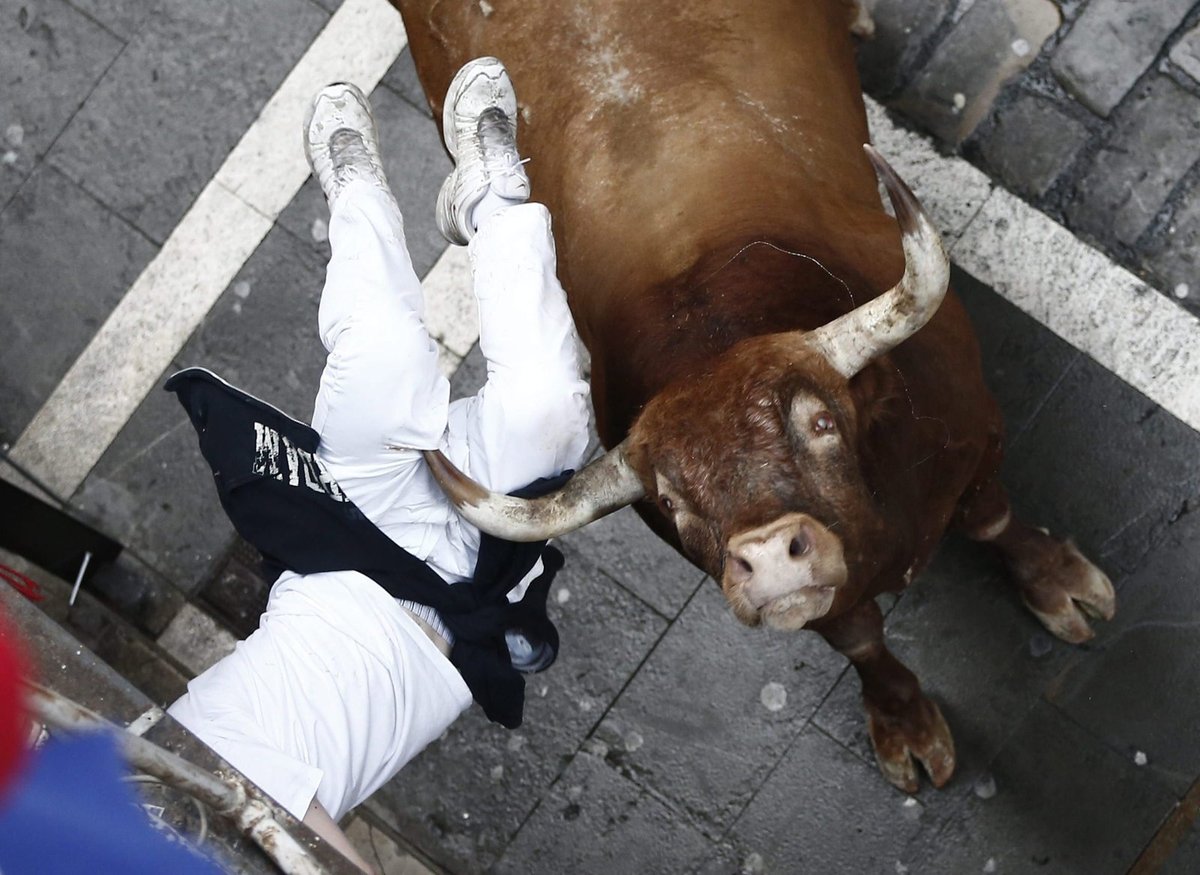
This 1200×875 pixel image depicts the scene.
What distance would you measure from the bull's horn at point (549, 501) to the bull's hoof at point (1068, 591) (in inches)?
69.4

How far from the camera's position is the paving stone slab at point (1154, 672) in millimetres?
3973

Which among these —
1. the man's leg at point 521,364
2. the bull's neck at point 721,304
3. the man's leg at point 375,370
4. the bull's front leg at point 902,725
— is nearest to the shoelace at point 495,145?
the man's leg at point 521,364

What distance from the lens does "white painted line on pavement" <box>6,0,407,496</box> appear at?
16.1 feet

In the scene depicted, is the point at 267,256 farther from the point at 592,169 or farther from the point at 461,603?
the point at 461,603

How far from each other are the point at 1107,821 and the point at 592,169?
9.13 feet

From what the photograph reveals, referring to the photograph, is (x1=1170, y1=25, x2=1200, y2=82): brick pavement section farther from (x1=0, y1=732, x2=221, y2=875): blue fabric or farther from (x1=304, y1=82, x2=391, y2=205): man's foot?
(x1=0, y1=732, x2=221, y2=875): blue fabric

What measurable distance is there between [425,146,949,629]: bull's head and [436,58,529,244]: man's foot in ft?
3.21

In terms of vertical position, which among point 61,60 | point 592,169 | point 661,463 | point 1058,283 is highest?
point 1058,283

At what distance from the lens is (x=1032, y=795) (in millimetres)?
4051

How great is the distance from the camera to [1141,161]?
13.6 ft

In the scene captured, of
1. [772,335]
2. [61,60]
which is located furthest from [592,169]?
[61,60]

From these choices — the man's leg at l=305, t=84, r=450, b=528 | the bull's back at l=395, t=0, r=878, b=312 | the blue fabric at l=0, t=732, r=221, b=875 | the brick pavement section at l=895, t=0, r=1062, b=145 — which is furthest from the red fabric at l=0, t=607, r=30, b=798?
the brick pavement section at l=895, t=0, r=1062, b=145

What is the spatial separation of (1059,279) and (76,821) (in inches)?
146

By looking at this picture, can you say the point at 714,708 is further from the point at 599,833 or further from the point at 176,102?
the point at 176,102
